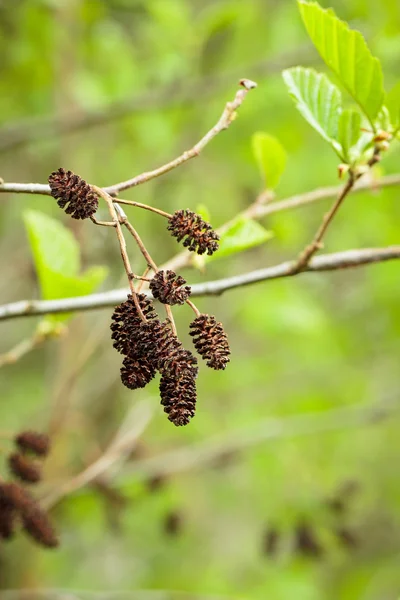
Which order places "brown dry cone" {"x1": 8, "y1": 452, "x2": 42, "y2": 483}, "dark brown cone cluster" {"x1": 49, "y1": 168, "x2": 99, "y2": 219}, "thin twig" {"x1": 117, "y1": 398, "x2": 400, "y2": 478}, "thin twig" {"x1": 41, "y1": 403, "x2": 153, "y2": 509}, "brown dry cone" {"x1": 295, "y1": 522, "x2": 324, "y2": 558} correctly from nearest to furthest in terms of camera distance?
1. "dark brown cone cluster" {"x1": 49, "y1": 168, "x2": 99, "y2": 219}
2. "brown dry cone" {"x1": 8, "y1": 452, "x2": 42, "y2": 483}
3. "thin twig" {"x1": 41, "y1": 403, "x2": 153, "y2": 509}
4. "thin twig" {"x1": 117, "y1": 398, "x2": 400, "y2": 478}
5. "brown dry cone" {"x1": 295, "y1": 522, "x2": 324, "y2": 558}

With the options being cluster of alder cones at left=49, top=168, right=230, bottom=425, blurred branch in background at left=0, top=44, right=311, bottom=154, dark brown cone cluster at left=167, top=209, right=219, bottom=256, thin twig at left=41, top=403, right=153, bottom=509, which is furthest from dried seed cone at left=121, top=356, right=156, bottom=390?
blurred branch in background at left=0, top=44, right=311, bottom=154

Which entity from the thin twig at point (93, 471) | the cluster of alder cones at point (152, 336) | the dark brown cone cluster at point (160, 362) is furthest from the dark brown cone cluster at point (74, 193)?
the thin twig at point (93, 471)

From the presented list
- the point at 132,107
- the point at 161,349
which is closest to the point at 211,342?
the point at 161,349

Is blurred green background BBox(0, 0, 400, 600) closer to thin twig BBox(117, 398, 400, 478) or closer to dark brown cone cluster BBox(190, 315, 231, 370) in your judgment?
thin twig BBox(117, 398, 400, 478)

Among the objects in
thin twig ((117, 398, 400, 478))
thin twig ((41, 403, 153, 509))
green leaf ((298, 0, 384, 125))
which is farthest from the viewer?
thin twig ((117, 398, 400, 478))

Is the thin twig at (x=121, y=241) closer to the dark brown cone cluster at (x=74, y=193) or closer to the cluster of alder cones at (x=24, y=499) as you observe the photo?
the dark brown cone cluster at (x=74, y=193)

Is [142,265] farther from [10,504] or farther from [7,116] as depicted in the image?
[10,504]

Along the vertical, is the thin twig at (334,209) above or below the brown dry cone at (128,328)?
above
